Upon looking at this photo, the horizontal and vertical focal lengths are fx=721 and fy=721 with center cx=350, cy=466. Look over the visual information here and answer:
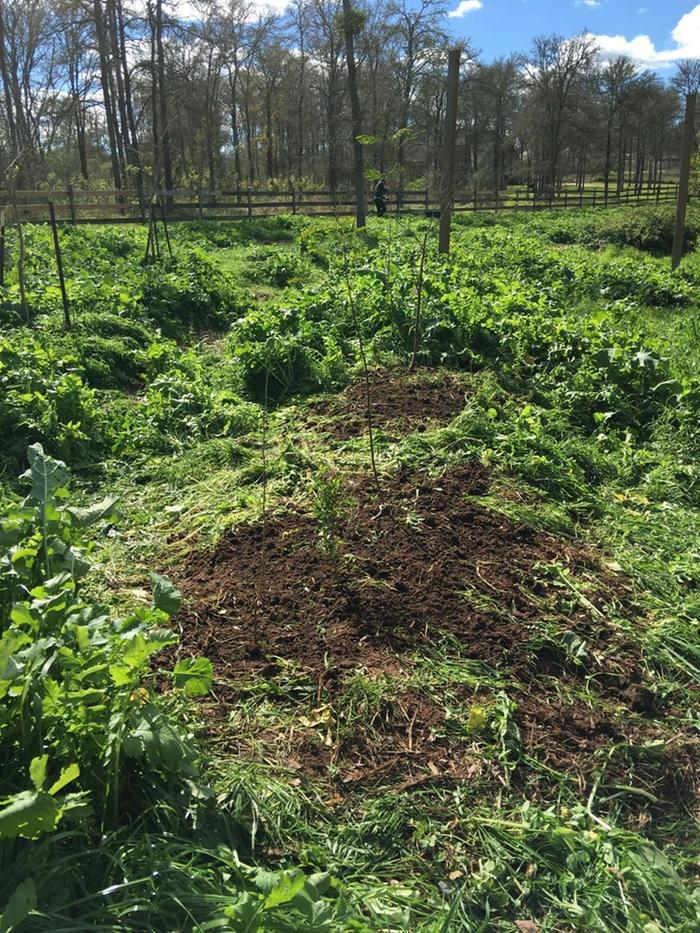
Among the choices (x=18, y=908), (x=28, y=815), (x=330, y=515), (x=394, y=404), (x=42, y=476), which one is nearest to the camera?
(x=18, y=908)

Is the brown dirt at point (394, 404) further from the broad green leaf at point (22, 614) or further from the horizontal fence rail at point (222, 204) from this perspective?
the horizontal fence rail at point (222, 204)

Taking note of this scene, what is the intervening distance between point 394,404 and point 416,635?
3.08m

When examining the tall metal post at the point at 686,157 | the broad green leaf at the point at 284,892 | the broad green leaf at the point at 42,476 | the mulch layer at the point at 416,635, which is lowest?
the mulch layer at the point at 416,635

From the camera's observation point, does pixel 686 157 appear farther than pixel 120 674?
Yes

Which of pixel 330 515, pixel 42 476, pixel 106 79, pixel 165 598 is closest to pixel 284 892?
pixel 165 598

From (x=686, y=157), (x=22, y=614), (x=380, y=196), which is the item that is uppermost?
(x=380, y=196)

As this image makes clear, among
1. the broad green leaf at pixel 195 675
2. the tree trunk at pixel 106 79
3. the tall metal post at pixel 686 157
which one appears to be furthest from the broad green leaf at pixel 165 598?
the tree trunk at pixel 106 79

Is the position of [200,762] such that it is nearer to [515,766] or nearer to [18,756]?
[18,756]

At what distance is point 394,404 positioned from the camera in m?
6.19

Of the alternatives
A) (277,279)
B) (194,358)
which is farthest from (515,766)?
(277,279)

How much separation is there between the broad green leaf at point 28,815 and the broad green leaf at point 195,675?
598mm

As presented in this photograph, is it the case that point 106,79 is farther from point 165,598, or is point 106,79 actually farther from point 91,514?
point 165,598

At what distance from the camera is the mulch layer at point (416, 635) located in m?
2.83

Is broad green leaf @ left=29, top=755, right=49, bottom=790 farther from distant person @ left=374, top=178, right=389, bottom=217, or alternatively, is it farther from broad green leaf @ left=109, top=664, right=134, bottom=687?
distant person @ left=374, top=178, right=389, bottom=217
